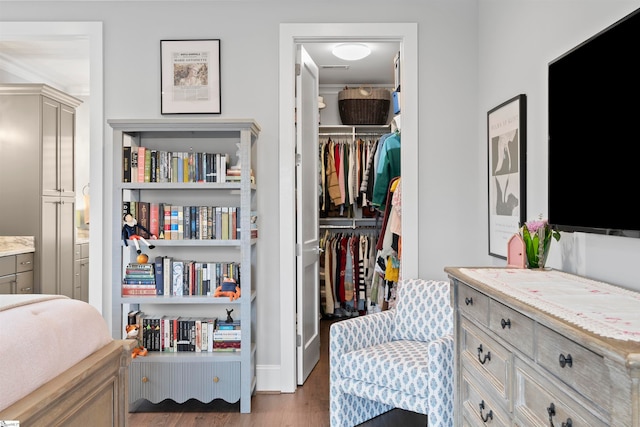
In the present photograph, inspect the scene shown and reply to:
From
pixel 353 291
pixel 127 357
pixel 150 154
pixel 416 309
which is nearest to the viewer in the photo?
pixel 127 357

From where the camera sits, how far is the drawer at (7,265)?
4105 mm

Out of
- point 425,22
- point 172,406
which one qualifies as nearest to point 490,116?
point 425,22

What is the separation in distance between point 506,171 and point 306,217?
1.48 meters

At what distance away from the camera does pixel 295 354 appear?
3480 mm

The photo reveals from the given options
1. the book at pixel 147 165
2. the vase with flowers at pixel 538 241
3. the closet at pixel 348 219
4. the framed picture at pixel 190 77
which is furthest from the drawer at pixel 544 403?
the closet at pixel 348 219

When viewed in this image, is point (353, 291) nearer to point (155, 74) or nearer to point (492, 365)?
point (155, 74)

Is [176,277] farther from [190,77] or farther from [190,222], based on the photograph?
[190,77]

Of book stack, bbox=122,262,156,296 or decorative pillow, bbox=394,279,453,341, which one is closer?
decorative pillow, bbox=394,279,453,341

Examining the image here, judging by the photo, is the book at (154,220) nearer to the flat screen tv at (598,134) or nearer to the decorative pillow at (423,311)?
the decorative pillow at (423,311)

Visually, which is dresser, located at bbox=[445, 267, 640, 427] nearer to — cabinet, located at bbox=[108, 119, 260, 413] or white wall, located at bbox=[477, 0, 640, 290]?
white wall, located at bbox=[477, 0, 640, 290]

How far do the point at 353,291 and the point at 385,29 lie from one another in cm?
285

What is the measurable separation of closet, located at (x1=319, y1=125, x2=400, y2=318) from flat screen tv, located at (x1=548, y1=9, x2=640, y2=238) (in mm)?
3045

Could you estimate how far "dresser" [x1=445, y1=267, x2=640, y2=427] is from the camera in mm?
1001

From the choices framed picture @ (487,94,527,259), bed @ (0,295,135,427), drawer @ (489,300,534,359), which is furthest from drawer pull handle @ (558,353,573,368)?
framed picture @ (487,94,527,259)
